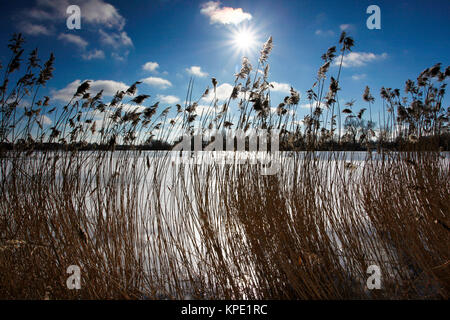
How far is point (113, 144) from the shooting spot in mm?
2123

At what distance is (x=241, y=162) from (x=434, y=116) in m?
2.34

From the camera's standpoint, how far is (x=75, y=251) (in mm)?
1716

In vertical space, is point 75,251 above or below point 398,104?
below

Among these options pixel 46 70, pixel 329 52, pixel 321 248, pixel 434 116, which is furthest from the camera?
pixel 434 116

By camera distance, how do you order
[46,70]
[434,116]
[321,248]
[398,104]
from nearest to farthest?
1. [321,248]
2. [46,70]
3. [434,116]
4. [398,104]

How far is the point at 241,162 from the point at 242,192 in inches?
11.6

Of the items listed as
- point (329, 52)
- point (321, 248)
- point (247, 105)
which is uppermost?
point (329, 52)
